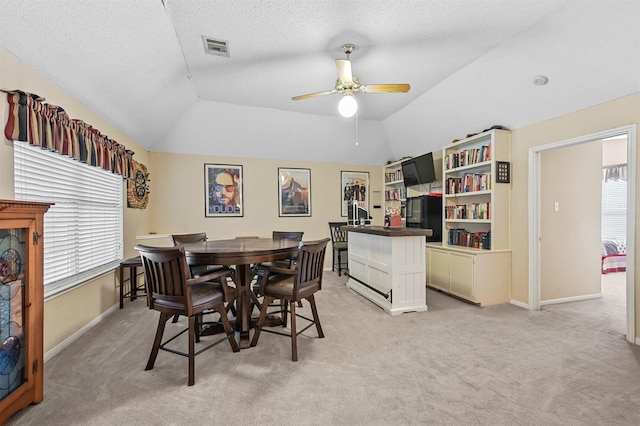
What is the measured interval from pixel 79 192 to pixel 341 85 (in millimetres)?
2834

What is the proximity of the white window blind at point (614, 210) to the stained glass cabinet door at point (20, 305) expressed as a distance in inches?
349

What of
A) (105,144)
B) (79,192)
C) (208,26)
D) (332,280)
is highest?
(208,26)

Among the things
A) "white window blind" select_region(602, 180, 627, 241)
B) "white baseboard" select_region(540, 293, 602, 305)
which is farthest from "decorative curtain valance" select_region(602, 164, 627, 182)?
"white baseboard" select_region(540, 293, 602, 305)

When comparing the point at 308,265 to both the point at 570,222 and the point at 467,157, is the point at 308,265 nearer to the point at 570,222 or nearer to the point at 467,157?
the point at 467,157

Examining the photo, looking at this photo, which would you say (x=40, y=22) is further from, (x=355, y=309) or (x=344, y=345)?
(x=355, y=309)

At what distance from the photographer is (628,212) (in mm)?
2629

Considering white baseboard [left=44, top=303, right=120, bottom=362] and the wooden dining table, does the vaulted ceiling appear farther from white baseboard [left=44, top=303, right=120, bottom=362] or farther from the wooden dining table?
white baseboard [left=44, top=303, right=120, bottom=362]

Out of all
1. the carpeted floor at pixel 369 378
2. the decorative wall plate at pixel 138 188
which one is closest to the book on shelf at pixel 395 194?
the carpeted floor at pixel 369 378

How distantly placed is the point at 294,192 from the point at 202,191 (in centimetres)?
169

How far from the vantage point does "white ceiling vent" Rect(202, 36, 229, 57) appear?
277 cm

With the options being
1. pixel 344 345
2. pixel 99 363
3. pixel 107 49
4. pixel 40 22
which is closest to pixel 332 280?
pixel 344 345

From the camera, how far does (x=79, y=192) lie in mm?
2893

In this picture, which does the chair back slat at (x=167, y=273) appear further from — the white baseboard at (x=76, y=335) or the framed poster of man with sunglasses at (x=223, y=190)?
the framed poster of man with sunglasses at (x=223, y=190)

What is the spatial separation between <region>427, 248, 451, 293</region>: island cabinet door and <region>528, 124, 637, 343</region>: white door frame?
38.7 inches
